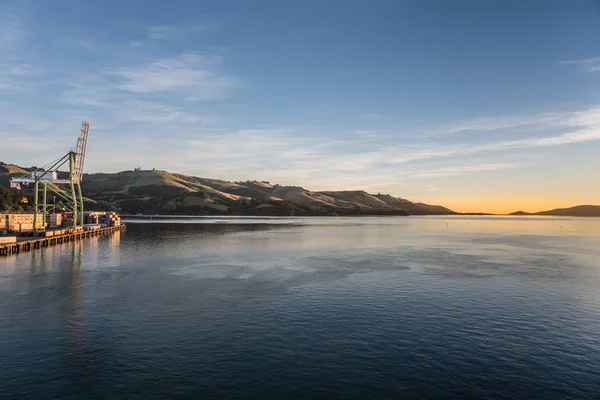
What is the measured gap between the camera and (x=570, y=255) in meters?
107

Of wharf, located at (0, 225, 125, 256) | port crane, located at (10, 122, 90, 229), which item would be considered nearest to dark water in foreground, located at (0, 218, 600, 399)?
wharf, located at (0, 225, 125, 256)

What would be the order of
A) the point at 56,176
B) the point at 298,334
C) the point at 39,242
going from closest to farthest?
the point at 298,334 → the point at 39,242 → the point at 56,176

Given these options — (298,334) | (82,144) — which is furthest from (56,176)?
(298,334)

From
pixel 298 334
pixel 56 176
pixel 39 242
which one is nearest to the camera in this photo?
pixel 298 334

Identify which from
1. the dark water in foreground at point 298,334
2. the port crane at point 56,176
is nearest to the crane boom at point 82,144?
the port crane at point 56,176

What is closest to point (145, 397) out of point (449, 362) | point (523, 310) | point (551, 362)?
point (449, 362)

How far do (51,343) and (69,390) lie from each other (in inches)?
426

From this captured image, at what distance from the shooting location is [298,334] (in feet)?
127

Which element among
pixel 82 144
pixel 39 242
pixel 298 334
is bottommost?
pixel 298 334

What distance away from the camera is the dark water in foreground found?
2830cm

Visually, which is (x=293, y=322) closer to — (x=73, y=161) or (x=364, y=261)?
(x=364, y=261)

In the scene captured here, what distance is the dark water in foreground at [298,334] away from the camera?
2830 cm

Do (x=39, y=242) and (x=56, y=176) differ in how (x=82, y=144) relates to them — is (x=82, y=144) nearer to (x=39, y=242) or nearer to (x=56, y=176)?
(x=56, y=176)

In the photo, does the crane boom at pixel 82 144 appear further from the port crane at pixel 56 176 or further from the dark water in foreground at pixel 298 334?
the dark water in foreground at pixel 298 334
